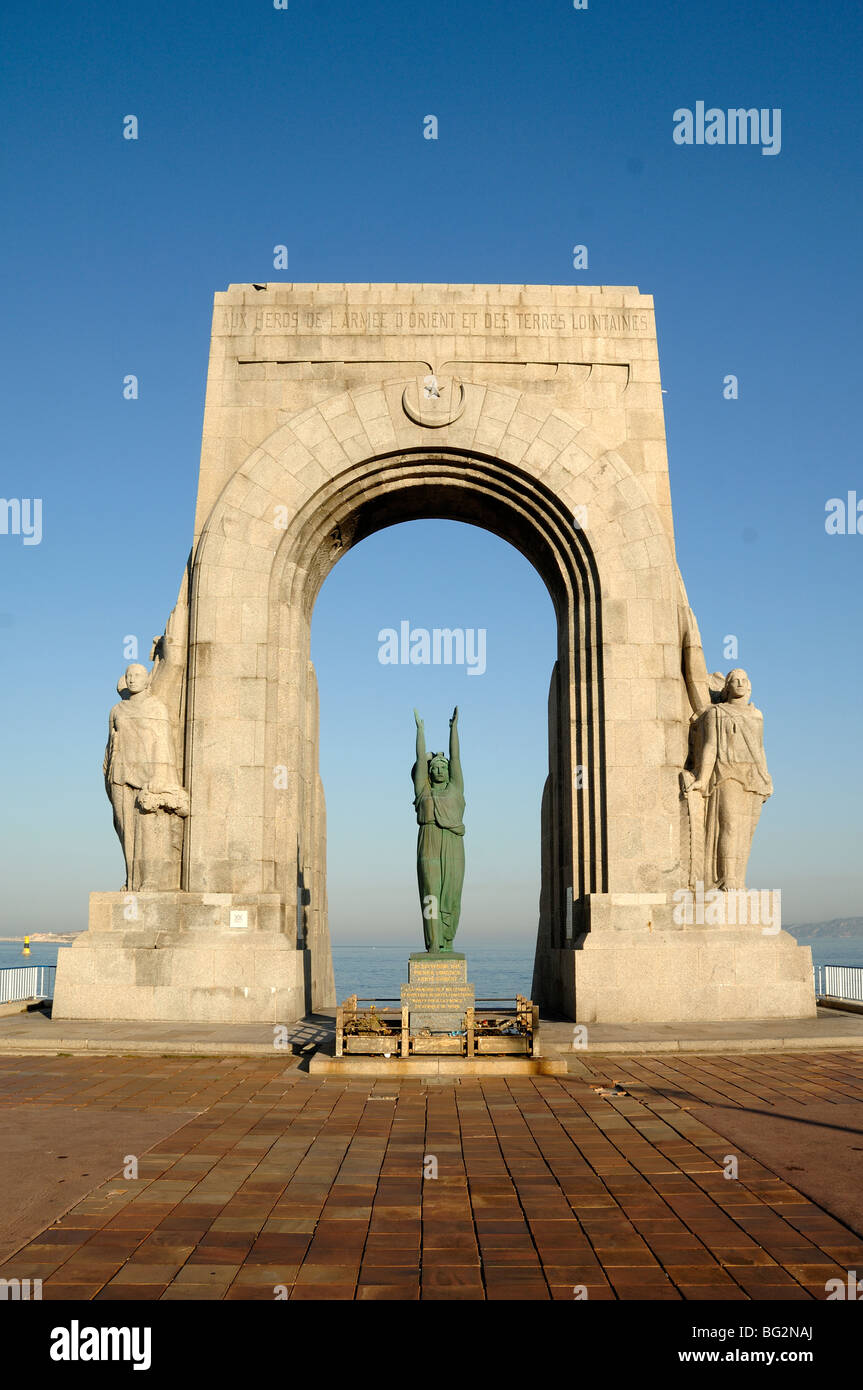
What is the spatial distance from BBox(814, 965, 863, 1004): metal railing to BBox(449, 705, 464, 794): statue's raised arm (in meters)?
8.61

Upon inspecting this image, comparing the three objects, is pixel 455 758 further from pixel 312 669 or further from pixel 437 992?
pixel 312 669

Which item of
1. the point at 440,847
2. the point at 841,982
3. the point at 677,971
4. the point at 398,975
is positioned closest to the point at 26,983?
the point at 440,847

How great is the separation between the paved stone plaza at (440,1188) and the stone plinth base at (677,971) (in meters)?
3.88

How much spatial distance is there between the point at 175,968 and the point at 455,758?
5.01 meters

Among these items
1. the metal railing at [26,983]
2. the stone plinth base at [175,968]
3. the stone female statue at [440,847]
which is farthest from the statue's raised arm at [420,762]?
the metal railing at [26,983]

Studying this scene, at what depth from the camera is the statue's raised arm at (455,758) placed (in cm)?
1534

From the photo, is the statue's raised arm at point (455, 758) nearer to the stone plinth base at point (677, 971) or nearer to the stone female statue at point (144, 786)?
the stone plinth base at point (677, 971)

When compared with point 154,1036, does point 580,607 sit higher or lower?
higher

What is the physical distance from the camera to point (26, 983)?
744 inches

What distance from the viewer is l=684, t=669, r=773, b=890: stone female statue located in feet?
52.0
